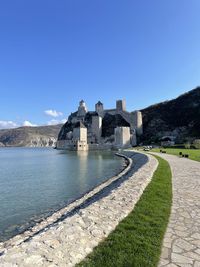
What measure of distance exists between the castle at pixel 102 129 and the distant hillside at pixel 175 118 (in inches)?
226

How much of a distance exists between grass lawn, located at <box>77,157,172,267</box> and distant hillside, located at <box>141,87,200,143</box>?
260 feet

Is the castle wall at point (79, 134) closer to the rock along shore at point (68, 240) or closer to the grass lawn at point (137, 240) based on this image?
the rock along shore at point (68, 240)

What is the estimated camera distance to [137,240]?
5113 mm

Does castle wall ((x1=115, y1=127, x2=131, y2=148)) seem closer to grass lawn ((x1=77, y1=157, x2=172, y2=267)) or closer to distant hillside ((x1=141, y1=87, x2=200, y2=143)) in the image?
distant hillside ((x1=141, y1=87, x2=200, y2=143))

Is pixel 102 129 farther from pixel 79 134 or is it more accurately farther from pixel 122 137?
pixel 122 137

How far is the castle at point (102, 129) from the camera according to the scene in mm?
86625

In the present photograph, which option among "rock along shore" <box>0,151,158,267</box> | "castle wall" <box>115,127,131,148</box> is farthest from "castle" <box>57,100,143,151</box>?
"rock along shore" <box>0,151,158,267</box>

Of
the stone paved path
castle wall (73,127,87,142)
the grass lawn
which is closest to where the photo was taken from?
the grass lawn

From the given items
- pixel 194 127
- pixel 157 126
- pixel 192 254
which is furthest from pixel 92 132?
pixel 192 254

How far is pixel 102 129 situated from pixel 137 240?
10227 cm

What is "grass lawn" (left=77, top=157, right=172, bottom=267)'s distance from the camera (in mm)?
4340

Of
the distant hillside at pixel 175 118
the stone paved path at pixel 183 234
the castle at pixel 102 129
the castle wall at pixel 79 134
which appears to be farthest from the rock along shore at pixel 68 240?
the castle wall at pixel 79 134

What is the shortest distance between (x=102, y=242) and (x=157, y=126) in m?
95.5

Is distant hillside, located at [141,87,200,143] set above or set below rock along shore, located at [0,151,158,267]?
above
